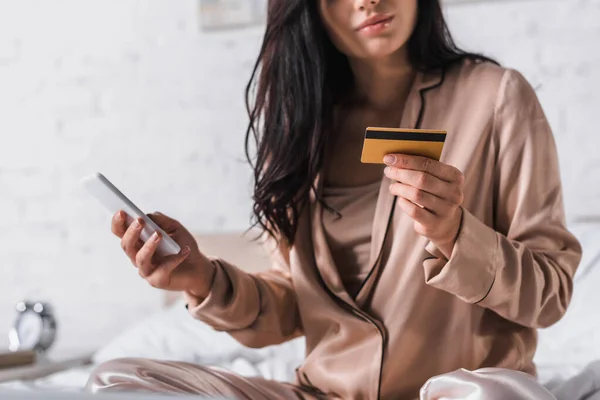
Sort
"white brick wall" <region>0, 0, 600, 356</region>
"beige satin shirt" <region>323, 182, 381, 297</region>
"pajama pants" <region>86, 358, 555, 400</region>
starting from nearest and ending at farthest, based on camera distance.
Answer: "pajama pants" <region>86, 358, 555, 400</region>, "beige satin shirt" <region>323, 182, 381, 297</region>, "white brick wall" <region>0, 0, 600, 356</region>

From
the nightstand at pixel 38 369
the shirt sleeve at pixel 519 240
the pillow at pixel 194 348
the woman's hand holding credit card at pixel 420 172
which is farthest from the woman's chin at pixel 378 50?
the nightstand at pixel 38 369

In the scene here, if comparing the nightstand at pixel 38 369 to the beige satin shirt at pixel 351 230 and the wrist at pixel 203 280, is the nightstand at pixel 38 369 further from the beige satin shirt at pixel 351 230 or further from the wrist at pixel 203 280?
the beige satin shirt at pixel 351 230

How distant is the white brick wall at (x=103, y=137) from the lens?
2.33 metres

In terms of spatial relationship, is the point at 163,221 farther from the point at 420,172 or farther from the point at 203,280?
the point at 420,172

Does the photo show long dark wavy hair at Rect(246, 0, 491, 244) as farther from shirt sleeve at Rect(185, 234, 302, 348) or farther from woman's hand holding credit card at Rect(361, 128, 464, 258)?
woman's hand holding credit card at Rect(361, 128, 464, 258)

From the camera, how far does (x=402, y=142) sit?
89 cm

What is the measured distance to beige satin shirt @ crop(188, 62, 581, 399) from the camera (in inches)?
41.9

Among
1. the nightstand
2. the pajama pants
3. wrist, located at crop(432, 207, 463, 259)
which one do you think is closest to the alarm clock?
the nightstand

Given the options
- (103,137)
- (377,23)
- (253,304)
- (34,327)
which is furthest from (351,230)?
(103,137)

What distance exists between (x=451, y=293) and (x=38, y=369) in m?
1.16

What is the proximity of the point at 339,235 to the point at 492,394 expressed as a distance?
460mm

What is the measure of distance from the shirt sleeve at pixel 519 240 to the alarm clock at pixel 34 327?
4.32 feet

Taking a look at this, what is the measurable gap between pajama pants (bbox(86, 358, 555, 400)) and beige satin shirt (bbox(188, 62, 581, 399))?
9cm

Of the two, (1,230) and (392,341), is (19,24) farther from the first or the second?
(392,341)
